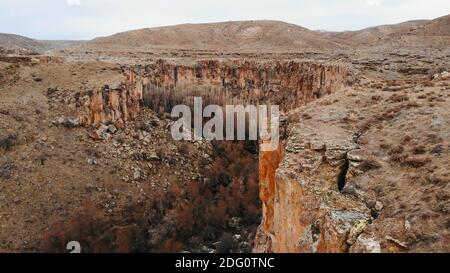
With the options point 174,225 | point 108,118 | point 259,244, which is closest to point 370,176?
point 259,244

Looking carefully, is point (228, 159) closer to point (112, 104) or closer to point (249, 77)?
point (112, 104)

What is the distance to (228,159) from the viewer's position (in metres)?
34.1

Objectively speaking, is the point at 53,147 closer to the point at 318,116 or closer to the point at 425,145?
the point at 318,116

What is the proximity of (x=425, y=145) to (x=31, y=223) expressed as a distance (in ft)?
62.1

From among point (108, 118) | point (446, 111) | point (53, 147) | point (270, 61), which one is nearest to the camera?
point (446, 111)

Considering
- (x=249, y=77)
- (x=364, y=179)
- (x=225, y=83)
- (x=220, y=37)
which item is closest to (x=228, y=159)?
(x=225, y=83)

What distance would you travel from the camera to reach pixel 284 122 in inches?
579

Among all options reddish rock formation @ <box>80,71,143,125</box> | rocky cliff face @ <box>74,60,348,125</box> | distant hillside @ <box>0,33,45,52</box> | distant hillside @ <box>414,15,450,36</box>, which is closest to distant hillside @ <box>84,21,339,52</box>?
distant hillside @ <box>414,15,450,36</box>

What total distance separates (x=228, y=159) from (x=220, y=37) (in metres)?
68.7

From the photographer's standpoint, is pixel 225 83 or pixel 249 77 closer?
pixel 249 77

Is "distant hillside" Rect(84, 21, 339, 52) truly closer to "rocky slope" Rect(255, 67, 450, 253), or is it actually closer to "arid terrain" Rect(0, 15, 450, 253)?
"arid terrain" Rect(0, 15, 450, 253)

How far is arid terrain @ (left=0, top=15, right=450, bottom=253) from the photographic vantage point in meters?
8.71

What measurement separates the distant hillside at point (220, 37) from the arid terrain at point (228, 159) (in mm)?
34198

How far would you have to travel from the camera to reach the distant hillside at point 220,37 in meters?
79.2
